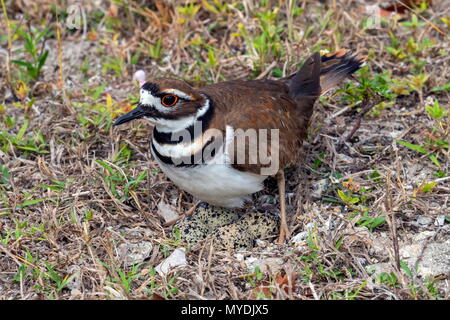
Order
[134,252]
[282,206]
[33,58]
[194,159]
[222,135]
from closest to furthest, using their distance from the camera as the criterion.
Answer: [194,159], [222,135], [134,252], [282,206], [33,58]

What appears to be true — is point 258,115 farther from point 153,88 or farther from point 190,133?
point 153,88

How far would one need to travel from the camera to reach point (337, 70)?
5.72 m

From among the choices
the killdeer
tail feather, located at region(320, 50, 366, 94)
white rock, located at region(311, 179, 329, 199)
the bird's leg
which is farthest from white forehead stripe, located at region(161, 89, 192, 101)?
tail feather, located at region(320, 50, 366, 94)

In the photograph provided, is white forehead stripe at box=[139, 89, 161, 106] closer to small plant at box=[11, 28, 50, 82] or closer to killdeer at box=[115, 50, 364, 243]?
killdeer at box=[115, 50, 364, 243]

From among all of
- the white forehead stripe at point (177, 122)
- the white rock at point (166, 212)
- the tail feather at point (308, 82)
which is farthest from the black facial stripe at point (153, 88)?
the tail feather at point (308, 82)

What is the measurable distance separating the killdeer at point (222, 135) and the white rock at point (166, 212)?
444 mm

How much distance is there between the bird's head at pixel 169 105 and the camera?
15.2 ft

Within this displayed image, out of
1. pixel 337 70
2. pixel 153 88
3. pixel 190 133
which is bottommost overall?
pixel 337 70

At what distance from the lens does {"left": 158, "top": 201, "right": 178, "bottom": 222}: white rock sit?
210 inches

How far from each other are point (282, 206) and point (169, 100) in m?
1.27

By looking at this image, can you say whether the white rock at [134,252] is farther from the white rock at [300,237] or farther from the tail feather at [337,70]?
the tail feather at [337,70]

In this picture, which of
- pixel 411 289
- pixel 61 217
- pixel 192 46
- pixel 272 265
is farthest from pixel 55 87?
pixel 411 289

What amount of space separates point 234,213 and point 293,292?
1063 millimetres

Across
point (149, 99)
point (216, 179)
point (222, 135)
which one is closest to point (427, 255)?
point (216, 179)
